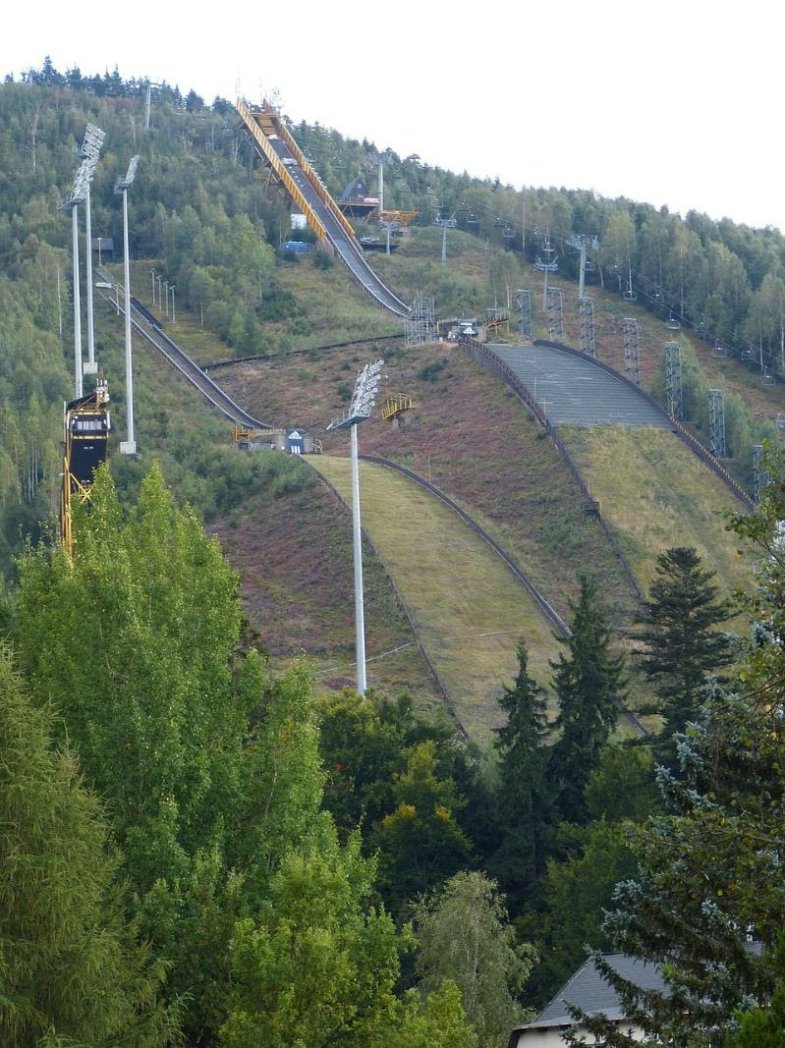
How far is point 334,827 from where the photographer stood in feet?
113

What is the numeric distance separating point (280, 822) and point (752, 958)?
9621mm

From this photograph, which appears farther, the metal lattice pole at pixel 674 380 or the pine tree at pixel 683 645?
the metal lattice pole at pixel 674 380

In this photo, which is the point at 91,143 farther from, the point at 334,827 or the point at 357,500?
the point at 334,827

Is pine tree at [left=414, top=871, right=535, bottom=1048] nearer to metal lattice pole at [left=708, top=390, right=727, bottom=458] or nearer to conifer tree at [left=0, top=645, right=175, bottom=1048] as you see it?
conifer tree at [left=0, top=645, right=175, bottom=1048]

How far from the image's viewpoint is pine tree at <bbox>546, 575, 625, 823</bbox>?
43.9 metres

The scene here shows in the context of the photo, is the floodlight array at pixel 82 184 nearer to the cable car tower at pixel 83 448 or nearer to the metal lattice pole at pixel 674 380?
the cable car tower at pixel 83 448

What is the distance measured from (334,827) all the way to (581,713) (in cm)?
1143

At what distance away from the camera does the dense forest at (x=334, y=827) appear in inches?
786

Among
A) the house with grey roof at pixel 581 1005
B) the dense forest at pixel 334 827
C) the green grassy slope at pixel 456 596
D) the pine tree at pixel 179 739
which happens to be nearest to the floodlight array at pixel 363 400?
the green grassy slope at pixel 456 596

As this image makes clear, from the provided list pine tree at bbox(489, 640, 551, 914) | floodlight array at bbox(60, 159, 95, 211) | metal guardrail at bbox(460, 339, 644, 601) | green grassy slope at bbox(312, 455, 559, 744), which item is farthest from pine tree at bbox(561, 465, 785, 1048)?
floodlight array at bbox(60, 159, 95, 211)

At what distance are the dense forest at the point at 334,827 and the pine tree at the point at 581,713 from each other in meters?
0.06

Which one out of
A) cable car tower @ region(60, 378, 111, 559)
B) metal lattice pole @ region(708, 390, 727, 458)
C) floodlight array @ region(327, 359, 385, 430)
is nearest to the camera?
floodlight array @ region(327, 359, 385, 430)

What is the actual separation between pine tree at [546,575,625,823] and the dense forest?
6 centimetres

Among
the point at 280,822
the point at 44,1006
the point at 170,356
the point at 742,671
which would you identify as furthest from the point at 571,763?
the point at 170,356
